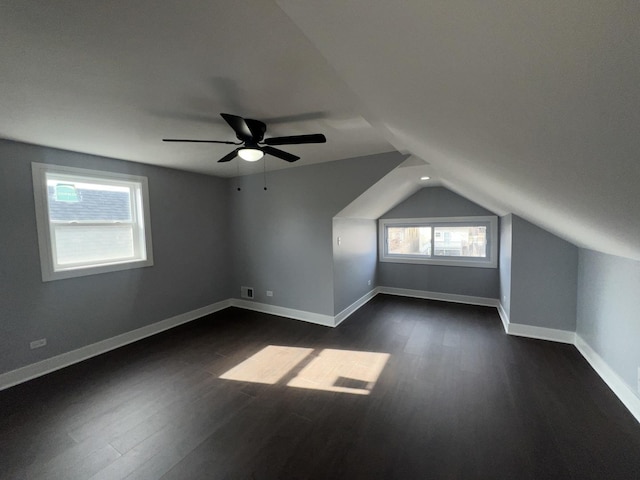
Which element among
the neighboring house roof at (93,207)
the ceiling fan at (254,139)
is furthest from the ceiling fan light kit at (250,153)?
the neighboring house roof at (93,207)

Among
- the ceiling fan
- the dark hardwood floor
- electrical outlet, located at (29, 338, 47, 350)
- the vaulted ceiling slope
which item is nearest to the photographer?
the vaulted ceiling slope

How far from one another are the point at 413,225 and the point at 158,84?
4753 millimetres

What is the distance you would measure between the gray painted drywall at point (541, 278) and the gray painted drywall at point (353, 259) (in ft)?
7.40

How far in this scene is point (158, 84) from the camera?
1.65 m

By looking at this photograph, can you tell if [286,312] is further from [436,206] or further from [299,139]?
[436,206]

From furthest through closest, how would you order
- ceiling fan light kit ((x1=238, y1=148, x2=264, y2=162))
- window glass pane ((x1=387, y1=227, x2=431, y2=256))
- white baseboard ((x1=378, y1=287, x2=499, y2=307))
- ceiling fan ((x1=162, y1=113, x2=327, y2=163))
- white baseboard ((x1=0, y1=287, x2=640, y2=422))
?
window glass pane ((x1=387, y1=227, x2=431, y2=256)), white baseboard ((x1=378, y1=287, x2=499, y2=307)), white baseboard ((x1=0, y1=287, x2=640, y2=422)), ceiling fan light kit ((x1=238, y1=148, x2=264, y2=162)), ceiling fan ((x1=162, y1=113, x2=327, y2=163))

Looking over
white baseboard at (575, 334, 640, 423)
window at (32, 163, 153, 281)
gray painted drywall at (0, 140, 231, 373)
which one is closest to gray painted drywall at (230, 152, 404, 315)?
gray painted drywall at (0, 140, 231, 373)

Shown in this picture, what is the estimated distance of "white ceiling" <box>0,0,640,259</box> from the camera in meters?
0.45

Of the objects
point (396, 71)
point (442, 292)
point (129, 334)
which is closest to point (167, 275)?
point (129, 334)

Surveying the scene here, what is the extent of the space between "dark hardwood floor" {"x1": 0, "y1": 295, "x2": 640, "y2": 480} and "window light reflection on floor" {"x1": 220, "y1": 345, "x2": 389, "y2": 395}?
0.02 meters

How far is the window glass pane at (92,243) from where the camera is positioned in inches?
116

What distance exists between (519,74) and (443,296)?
16.8 ft

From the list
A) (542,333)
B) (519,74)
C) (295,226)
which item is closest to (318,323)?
(295,226)

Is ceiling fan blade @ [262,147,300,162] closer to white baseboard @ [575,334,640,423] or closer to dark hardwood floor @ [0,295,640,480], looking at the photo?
dark hardwood floor @ [0,295,640,480]
